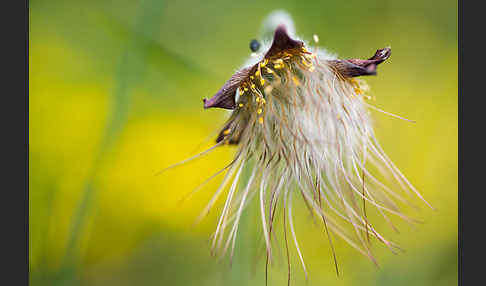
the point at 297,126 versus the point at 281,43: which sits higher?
the point at 281,43

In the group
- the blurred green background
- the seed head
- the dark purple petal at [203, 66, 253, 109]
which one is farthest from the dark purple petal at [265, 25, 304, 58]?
the blurred green background

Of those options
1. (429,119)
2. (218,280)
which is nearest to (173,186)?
(218,280)

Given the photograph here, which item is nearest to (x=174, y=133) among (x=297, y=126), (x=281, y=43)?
(x=297, y=126)

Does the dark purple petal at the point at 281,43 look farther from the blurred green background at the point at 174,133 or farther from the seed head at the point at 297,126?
the blurred green background at the point at 174,133

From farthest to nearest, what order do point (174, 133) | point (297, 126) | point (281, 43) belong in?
point (174, 133)
point (297, 126)
point (281, 43)

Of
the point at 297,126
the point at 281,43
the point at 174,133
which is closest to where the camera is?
the point at 281,43

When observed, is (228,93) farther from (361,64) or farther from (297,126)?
(361,64)
